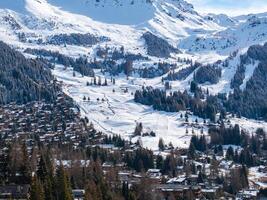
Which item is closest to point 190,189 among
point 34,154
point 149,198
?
point 149,198

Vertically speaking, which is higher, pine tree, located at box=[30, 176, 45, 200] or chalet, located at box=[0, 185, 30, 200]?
pine tree, located at box=[30, 176, 45, 200]

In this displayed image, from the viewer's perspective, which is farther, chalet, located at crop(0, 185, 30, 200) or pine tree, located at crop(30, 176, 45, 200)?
chalet, located at crop(0, 185, 30, 200)

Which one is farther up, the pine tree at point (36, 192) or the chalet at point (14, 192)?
the pine tree at point (36, 192)

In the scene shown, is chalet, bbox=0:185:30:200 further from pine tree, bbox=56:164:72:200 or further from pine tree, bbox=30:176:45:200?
pine tree, bbox=30:176:45:200

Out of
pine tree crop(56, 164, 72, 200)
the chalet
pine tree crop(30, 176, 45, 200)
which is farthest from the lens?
the chalet

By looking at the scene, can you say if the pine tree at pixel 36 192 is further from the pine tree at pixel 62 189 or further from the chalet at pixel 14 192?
the chalet at pixel 14 192

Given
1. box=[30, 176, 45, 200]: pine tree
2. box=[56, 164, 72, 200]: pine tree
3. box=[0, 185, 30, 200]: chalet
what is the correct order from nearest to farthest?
box=[30, 176, 45, 200]: pine tree < box=[56, 164, 72, 200]: pine tree < box=[0, 185, 30, 200]: chalet

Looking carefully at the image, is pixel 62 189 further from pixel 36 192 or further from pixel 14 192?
pixel 14 192

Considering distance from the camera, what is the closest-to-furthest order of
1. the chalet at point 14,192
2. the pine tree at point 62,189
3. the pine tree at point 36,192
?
1. the pine tree at point 36,192
2. the pine tree at point 62,189
3. the chalet at point 14,192

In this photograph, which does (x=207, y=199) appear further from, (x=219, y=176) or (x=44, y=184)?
(x=44, y=184)

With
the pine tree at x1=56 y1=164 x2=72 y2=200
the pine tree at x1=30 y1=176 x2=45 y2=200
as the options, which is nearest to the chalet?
the pine tree at x1=56 y1=164 x2=72 y2=200

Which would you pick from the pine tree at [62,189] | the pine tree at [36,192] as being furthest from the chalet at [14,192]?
the pine tree at [36,192]
